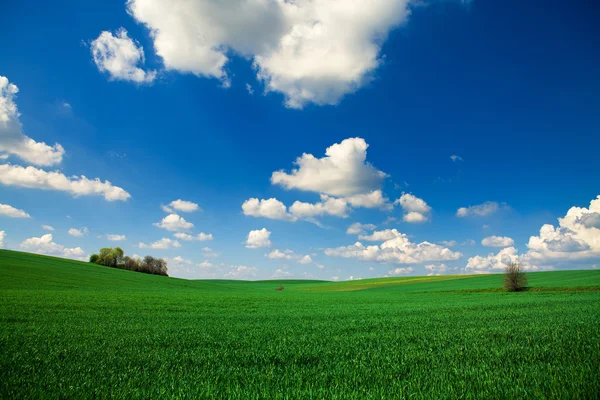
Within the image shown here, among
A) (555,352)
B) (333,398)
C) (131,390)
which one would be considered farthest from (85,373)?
(555,352)

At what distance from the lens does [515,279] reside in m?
46.7

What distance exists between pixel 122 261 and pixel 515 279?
4389 inches

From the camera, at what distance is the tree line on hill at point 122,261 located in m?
102

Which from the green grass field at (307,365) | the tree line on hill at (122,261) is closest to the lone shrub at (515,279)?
the green grass field at (307,365)

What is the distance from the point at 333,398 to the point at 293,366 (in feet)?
5.83

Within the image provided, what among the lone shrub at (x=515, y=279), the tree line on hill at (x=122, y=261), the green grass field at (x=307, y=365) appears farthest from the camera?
the tree line on hill at (x=122, y=261)

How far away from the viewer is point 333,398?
3.85 metres

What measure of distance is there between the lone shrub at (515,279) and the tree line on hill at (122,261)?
108 m

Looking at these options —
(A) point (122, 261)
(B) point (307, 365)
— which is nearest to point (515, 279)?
(B) point (307, 365)

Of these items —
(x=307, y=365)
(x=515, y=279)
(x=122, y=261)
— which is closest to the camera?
(x=307, y=365)

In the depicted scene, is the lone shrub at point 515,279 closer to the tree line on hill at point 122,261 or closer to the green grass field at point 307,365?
the green grass field at point 307,365

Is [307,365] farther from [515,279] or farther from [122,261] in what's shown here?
[122,261]

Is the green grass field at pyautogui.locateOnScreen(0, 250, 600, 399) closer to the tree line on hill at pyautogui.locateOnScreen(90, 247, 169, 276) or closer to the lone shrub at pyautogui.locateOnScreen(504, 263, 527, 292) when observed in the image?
the lone shrub at pyautogui.locateOnScreen(504, 263, 527, 292)

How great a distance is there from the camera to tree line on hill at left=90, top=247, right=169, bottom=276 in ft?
336
